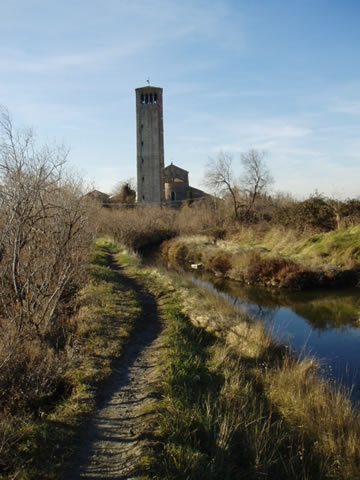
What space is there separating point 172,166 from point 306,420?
67977mm

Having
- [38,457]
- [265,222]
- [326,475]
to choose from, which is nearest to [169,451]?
[38,457]

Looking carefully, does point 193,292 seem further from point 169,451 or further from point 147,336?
point 169,451

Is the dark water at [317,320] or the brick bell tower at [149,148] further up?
the brick bell tower at [149,148]

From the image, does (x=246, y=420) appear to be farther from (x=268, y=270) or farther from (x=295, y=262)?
(x=295, y=262)

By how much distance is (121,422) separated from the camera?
511cm

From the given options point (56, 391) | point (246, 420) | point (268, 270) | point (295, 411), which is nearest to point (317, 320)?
point (268, 270)

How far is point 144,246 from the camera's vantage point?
3550 cm

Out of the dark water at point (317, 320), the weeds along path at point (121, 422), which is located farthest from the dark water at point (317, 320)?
the weeds along path at point (121, 422)

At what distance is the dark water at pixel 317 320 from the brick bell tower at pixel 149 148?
4201 cm

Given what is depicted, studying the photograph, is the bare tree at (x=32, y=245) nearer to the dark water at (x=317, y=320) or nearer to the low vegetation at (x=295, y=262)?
the dark water at (x=317, y=320)

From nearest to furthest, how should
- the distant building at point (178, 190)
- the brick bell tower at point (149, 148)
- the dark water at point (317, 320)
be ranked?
the dark water at point (317, 320), the brick bell tower at point (149, 148), the distant building at point (178, 190)

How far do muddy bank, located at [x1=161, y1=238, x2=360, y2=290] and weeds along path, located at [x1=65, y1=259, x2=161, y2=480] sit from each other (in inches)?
434

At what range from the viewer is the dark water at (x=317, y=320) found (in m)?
8.57

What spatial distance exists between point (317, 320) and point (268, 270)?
6552 mm
